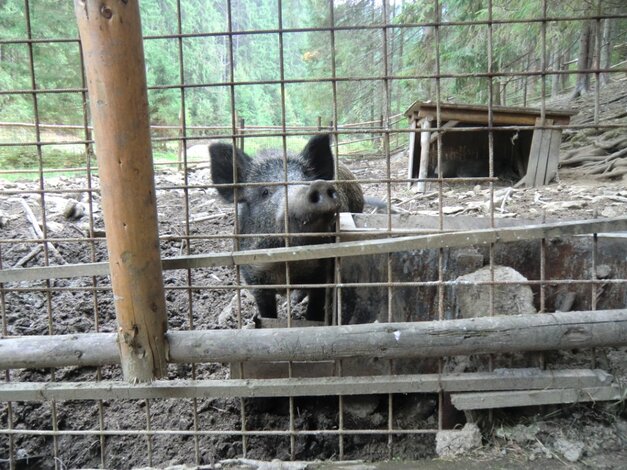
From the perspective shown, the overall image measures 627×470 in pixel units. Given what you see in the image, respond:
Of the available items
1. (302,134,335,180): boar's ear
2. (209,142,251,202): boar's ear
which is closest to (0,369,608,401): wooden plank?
(209,142,251,202): boar's ear

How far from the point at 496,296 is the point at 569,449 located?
→ 875 mm

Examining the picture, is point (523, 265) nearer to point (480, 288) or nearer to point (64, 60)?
point (480, 288)

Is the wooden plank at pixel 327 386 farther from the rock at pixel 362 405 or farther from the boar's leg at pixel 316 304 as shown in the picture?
the boar's leg at pixel 316 304

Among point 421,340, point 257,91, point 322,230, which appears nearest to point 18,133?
point 322,230

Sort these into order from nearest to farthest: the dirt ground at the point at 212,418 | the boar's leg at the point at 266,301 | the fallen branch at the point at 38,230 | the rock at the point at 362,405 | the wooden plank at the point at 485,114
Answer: the dirt ground at the point at 212,418, the rock at the point at 362,405, the boar's leg at the point at 266,301, the fallen branch at the point at 38,230, the wooden plank at the point at 485,114

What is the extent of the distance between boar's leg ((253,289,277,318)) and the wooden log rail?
4.14 feet

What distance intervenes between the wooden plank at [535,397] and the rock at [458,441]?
14 centimetres

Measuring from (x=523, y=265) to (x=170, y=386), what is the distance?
215cm

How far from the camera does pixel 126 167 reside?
1934mm

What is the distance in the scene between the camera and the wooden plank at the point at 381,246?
2.38 m

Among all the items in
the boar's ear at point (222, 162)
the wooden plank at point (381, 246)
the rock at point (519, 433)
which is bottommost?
the rock at point (519, 433)

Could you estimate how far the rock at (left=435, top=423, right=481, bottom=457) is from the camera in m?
2.38

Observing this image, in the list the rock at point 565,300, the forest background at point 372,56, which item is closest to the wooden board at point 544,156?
the forest background at point 372,56

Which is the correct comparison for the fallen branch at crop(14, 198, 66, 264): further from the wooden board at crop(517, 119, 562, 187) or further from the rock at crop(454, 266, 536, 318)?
the wooden board at crop(517, 119, 562, 187)
